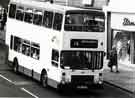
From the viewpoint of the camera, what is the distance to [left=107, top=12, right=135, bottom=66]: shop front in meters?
36.4

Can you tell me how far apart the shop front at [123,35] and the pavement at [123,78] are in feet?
4.62

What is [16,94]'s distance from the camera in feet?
78.8

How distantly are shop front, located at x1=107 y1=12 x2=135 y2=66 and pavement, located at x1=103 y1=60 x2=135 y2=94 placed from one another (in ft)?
4.62

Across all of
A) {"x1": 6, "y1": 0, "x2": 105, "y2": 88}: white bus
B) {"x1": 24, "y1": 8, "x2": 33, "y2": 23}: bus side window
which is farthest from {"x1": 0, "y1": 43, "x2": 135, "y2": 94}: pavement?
{"x1": 24, "y1": 8, "x2": 33, "y2": 23}: bus side window

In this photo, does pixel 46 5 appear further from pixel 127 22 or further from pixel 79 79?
pixel 127 22

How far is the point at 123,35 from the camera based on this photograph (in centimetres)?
3788

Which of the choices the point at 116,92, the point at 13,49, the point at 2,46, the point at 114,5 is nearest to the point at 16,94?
the point at 116,92

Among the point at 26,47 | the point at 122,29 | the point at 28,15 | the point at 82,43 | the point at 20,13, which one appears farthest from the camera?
the point at 122,29

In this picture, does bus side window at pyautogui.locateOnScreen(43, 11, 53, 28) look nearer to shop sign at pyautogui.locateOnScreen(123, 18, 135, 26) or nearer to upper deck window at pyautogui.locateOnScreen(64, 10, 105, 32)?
upper deck window at pyautogui.locateOnScreen(64, 10, 105, 32)

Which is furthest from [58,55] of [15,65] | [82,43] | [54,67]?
[15,65]

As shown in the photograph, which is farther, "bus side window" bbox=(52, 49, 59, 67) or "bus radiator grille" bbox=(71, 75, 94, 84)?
"bus side window" bbox=(52, 49, 59, 67)

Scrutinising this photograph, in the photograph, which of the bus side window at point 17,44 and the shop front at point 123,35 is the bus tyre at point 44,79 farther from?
the shop front at point 123,35

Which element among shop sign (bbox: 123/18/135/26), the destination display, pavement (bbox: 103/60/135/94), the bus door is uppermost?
shop sign (bbox: 123/18/135/26)

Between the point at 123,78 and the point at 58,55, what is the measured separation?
7.57 m
